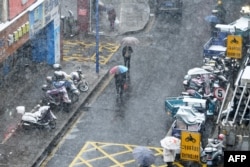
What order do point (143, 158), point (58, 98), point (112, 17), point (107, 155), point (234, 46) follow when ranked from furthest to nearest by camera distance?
point (112, 17), point (234, 46), point (58, 98), point (107, 155), point (143, 158)

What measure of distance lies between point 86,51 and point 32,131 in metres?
9.86

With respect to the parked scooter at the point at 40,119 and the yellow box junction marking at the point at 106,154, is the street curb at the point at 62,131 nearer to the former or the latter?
the parked scooter at the point at 40,119

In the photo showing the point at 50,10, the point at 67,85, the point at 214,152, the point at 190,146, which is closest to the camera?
the point at 190,146

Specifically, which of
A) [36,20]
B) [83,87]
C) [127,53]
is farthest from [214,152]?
[36,20]

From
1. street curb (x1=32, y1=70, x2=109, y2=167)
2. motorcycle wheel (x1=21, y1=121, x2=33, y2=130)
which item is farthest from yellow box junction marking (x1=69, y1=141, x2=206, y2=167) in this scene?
motorcycle wheel (x1=21, y1=121, x2=33, y2=130)

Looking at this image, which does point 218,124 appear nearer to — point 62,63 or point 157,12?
point 62,63

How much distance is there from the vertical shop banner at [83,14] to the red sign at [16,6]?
7447 mm

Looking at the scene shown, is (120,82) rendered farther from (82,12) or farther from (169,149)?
(82,12)

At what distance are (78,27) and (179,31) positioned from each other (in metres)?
5.32

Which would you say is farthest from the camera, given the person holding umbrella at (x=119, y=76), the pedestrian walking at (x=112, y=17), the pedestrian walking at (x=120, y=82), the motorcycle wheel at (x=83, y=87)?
the pedestrian walking at (x=112, y=17)

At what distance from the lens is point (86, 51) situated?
37.0 metres

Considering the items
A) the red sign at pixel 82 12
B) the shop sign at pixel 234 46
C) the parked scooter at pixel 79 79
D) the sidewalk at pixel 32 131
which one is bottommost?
the sidewalk at pixel 32 131

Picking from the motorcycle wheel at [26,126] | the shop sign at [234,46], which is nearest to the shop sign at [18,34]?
the motorcycle wheel at [26,126]

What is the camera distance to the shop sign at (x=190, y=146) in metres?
24.4
